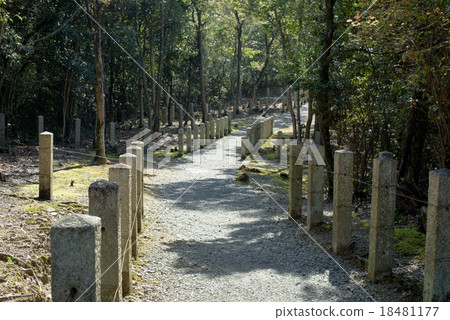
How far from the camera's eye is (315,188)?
872 centimetres

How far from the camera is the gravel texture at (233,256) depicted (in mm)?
6223

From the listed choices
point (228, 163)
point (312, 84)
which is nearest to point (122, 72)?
point (228, 163)

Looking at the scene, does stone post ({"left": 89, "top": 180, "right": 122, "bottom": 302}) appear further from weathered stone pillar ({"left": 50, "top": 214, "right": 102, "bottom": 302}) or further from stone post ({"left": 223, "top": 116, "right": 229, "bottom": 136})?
stone post ({"left": 223, "top": 116, "right": 229, "bottom": 136})

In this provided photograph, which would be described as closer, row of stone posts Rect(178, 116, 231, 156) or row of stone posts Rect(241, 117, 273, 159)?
row of stone posts Rect(241, 117, 273, 159)

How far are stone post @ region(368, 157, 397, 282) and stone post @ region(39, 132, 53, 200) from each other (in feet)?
18.6

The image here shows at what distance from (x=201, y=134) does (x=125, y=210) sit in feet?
57.4

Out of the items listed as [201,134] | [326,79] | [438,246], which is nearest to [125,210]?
[438,246]

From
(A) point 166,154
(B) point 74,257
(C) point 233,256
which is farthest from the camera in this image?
(A) point 166,154

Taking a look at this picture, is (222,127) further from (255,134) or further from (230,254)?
(230,254)

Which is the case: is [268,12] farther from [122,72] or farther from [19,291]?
[19,291]

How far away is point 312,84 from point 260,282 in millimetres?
6890

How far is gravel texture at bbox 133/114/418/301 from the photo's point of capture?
6223mm

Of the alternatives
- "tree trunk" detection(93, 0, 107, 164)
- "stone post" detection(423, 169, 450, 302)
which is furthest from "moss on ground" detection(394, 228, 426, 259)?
"tree trunk" detection(93, 0, 107, 164)

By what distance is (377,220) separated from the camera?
6.33 metres
